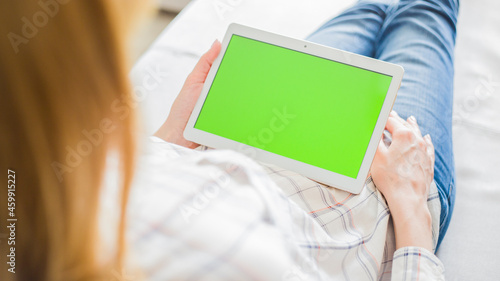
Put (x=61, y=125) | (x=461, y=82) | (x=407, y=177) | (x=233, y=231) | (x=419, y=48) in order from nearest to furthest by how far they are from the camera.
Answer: (x=61, y=125) < (x=233, y=231) < (x=407, y=177) < (x=419, y=48) < (x=461, y=82)

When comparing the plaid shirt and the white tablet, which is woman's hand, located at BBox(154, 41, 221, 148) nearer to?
the white tablet

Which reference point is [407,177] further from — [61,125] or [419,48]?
[61,125]

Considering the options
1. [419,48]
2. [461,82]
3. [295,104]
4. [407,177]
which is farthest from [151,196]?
[461,82]

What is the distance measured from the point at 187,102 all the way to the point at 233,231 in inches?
15.2

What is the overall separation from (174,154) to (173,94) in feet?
1.46

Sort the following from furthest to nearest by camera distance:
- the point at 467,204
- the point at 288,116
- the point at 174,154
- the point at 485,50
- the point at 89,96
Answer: the point at 485,50 < the point at 467,204 < the point at 288,116 < the point at 174,154 < the point at 89,96

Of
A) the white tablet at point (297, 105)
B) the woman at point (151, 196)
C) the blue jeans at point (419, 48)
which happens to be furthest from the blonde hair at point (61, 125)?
the blue jeans at point (419, 48)

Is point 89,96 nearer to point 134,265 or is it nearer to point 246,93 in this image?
point 134,265

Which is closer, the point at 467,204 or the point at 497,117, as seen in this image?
the point at 467,204

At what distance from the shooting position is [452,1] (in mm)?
972

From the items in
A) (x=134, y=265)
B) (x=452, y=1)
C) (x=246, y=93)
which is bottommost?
(x=134, y=265)

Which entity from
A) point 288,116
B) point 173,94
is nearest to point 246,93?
point 288,116

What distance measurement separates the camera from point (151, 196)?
45 cm

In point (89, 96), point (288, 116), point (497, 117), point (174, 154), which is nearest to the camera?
point (89, 96)
